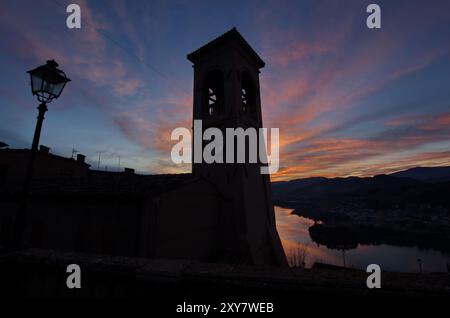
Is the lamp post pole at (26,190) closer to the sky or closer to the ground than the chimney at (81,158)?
closer to the ground

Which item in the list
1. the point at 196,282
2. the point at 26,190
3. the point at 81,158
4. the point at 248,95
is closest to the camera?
the point at 196,282

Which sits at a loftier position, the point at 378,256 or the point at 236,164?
the point at 236,164

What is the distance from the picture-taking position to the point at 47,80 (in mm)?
4016

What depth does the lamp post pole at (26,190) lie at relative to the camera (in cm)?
334

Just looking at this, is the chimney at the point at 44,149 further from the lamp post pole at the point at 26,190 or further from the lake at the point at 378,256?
the lake at the point at 378,256

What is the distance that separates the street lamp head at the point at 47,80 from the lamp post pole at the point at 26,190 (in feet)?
0.72

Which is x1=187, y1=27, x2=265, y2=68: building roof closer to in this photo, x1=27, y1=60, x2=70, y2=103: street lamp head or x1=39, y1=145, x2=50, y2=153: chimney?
x1=27, y1=60, x2=70, y2=103: street lamp head

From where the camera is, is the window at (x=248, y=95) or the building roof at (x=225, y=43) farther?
the window at (x=248, y=95)

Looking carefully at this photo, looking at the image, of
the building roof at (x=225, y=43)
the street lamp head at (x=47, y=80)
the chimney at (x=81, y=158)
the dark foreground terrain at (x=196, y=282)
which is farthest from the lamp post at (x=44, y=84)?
the chimney at (x=81, y=158)

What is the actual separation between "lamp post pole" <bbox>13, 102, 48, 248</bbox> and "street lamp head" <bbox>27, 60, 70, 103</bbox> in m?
0.22

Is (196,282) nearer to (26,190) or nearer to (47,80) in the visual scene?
(26,190)

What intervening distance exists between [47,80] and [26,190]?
6.72 ft

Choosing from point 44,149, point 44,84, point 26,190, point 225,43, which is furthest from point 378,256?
point 44,149

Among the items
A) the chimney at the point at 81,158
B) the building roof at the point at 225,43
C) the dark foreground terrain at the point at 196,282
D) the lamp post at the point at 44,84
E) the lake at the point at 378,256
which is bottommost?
the lake at the point at 378,256
